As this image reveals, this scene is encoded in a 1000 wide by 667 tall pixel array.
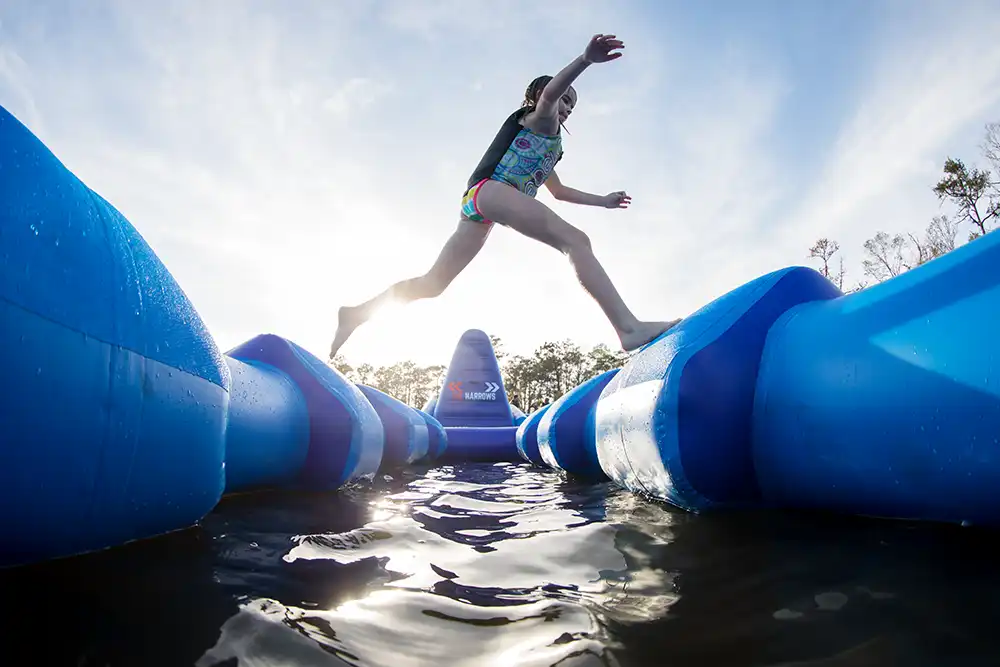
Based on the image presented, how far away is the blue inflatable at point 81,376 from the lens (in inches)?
35.8

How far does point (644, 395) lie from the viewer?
179 cm

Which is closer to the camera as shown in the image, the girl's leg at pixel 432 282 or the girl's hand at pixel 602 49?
the girl's hand at pixel 602 49

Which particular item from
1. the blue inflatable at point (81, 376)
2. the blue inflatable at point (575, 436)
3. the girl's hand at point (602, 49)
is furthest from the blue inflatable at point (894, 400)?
the blue inflatable at point (575, 436)

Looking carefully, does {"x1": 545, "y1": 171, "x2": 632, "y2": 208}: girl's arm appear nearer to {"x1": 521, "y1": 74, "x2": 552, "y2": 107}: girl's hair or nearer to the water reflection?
{"x1": 521, "y1": 74, "x2": 552, "y2": 107}: girl's hair

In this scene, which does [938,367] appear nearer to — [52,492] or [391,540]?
[391,540]

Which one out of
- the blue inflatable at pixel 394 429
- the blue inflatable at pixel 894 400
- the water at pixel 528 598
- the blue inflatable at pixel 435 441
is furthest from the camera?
the blue inflatable at pixel 435 441

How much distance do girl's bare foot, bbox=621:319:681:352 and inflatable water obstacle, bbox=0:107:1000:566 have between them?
0.27 m

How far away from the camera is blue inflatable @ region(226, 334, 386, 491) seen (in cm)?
202

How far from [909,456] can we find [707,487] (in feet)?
1.67

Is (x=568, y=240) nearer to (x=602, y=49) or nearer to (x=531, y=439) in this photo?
(x=602, y=49)

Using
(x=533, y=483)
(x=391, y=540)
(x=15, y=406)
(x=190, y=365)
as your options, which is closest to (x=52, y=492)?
(x=15, y=406)

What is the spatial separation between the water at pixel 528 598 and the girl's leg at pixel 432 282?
5.59 ft

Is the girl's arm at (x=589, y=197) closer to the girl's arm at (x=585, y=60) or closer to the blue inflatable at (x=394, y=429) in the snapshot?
the girl's arm at (x=585, y=60)

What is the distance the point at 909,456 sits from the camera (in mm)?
1212
